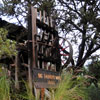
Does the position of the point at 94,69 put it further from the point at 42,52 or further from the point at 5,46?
the point at 5,46

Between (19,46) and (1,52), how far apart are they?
5.74ft

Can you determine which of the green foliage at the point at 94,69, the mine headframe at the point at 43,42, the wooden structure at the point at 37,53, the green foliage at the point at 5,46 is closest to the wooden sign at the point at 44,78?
the wooden structure at the point at 37,53

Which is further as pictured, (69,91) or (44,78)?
(44,78)

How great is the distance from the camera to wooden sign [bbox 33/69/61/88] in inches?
155

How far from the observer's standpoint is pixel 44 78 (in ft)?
13.7

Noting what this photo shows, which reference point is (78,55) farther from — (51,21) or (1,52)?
(1,52)

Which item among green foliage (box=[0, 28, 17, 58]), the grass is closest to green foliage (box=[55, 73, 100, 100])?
the grass

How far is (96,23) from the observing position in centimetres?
848

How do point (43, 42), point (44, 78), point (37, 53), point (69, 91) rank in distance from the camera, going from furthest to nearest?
point (43, 42) < point (37, 53) < point (44, 78) < point (69, 91)

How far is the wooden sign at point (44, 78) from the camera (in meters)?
3.95

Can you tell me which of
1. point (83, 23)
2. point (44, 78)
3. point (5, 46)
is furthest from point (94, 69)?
point (5, 46)

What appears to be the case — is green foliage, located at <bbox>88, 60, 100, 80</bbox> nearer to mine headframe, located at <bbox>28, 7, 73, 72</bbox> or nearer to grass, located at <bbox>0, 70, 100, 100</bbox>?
mine headframe, located at <bbox>28, 7, 73, 72</bbox>

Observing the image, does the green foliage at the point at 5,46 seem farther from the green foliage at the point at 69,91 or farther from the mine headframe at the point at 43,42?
the mine headframe at the point at 43,42

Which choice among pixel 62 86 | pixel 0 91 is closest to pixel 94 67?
pixel 62 86
